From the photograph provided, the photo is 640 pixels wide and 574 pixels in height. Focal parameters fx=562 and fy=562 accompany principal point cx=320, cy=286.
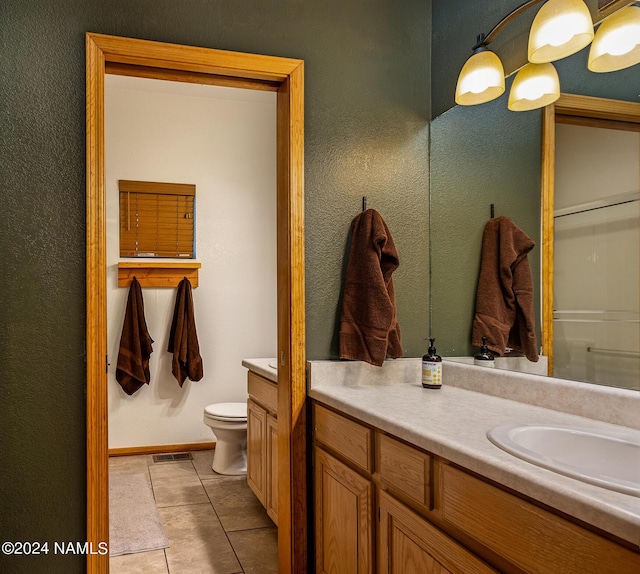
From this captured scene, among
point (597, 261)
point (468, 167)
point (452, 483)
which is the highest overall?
point (468, 167)

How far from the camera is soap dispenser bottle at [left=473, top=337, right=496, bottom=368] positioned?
6.89 feet

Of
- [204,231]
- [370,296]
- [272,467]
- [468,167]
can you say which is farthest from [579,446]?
[204,231]

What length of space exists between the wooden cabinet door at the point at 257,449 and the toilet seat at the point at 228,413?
1.14 ft

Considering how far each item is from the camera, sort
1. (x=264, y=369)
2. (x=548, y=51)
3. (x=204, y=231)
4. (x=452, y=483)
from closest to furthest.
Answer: (x=452, y=483)
(x=548, y=51)
(x=264, y=369)
(x=204, y=231)

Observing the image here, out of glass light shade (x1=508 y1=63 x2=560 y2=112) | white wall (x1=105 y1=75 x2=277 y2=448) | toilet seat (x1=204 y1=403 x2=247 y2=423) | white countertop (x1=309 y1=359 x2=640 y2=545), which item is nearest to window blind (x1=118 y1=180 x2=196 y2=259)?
white wall (x1=105 y1=75 x2=277 y2=448)

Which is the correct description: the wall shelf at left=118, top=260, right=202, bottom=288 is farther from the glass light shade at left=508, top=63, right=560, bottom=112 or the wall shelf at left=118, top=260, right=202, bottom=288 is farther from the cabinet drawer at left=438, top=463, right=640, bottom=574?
the cabinet drawer at left=438, top=463, right=640, bottom=574

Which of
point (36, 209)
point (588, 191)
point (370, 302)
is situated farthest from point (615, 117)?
point (36, 209)

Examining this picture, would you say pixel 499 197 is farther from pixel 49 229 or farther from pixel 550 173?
pixel 49 229

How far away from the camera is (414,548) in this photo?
1.46 meters

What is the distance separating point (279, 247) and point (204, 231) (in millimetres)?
2248

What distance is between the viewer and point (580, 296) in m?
1.65

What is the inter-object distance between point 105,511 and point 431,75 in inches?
86.0

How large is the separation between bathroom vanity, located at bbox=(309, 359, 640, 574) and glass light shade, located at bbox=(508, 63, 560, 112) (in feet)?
2.94

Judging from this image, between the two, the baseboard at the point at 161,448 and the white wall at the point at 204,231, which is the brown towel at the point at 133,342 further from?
the baseboard at the point at 161,448
